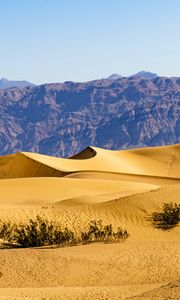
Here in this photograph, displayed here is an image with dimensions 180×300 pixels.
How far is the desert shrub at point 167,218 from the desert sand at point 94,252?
232 mm

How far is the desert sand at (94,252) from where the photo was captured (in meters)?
9.29

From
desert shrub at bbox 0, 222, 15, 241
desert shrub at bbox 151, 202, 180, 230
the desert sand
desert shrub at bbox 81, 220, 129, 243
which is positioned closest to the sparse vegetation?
desert shrub at bbox 81, 220, 129, 243

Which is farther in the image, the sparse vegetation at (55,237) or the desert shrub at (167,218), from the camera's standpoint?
the desert shrub at (167,218)

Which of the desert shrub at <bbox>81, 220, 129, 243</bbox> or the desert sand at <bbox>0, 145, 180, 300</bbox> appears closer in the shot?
the desert sand at <bbox>0, 145, 180, 300</bbox>

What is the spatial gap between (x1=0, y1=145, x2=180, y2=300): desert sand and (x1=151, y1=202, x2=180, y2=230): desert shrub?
0.23m

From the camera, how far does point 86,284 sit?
1023 centimetres

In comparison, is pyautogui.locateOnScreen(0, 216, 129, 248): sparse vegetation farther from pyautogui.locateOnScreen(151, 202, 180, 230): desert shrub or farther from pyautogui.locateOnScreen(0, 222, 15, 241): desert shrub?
pyautogui.locateOnScreen(151, 202, 180, 230): desert shrub

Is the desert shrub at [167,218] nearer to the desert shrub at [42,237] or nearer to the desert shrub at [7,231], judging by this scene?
the desert shrub at [42,237]

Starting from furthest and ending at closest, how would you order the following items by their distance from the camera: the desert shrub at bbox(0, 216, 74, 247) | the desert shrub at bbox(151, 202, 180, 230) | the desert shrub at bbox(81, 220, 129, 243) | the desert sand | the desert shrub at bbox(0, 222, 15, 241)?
the desert shrub at bbox(151, 202, 180, 230) → the desert shrub at bbox(0, 222, 15, 241) → the desert shrub at bbox(0, 216, 74, 247) → the desert shrub at bbox(81, 220, 129, 243) → the desert sand

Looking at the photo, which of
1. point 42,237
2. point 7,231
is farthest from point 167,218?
point 7,231

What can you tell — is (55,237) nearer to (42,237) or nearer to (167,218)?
(42,237)

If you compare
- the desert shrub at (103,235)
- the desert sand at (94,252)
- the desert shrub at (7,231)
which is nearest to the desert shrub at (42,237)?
the desert shrub at (7,231)

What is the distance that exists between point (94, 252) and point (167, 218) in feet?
17.1

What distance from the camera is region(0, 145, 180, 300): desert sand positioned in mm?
9289
